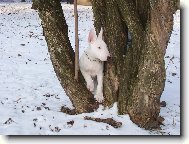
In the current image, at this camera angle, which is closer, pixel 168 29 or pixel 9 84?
pixel 168 29

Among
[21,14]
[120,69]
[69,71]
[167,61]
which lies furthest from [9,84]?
[21,14]

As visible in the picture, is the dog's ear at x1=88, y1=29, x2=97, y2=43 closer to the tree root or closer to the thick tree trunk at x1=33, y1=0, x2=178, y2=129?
the thick tree trunk at x1=33, y1=0, x2=178, y2=129

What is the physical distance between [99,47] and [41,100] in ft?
6.78

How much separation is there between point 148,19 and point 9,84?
4425mm

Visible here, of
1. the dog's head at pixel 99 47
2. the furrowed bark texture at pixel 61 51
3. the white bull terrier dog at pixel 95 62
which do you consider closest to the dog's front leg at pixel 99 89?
the white bull terrier dog at pixel 95 62

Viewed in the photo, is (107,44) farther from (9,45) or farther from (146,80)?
(9,45)

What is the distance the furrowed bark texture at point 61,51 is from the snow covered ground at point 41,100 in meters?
0.29

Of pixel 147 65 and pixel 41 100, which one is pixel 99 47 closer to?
pixel 147 65

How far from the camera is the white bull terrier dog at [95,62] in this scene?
614 cm

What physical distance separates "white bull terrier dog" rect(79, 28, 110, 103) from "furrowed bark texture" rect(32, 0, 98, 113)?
15cm

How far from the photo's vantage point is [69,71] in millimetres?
6305

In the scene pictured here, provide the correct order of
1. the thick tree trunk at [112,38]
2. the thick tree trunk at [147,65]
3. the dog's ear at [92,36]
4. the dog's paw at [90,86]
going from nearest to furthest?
1. the thick tree trunk at [147,65]
2. the thick tree trunk at [112,38]
3. the dog's ear at [92,36]
4. the dog's paw at [90,86]

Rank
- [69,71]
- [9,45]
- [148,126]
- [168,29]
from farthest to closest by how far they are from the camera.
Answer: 1. [9,45]
2. [69,71]
3. [148,126]
4. [168,29]

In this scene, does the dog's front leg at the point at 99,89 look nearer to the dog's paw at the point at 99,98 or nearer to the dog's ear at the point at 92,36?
the dog's paw at the point at 99,98
